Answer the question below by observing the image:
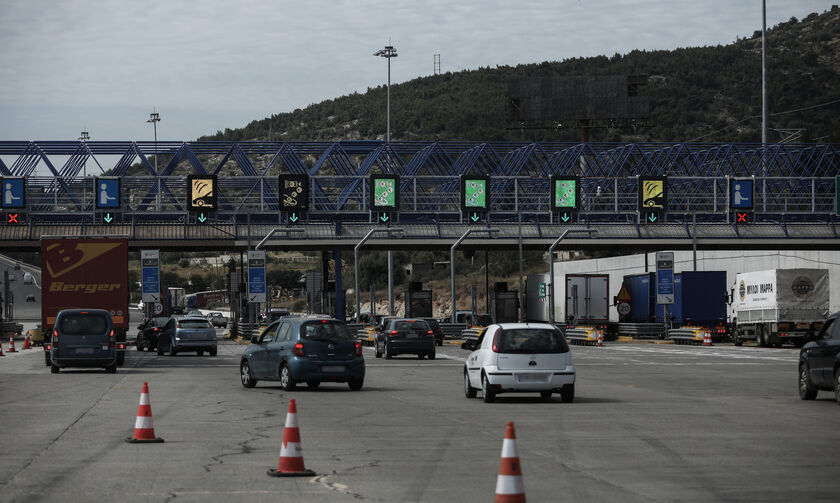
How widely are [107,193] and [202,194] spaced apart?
5.04 m

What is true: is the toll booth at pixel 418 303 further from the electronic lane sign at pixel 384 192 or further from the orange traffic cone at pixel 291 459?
the orange traffic cone at pixel 291 459

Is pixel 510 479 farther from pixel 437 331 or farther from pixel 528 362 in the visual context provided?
pixel 437 331

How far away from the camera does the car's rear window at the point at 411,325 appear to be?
4534cm

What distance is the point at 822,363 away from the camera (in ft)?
72.4

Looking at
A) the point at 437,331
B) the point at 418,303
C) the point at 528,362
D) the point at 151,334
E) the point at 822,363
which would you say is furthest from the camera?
the point at 418,303

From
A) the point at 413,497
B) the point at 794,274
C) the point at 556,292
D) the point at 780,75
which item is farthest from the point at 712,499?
the point at 780,75

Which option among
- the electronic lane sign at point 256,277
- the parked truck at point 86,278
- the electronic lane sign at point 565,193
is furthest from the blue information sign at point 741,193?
the parked truck at point 86,278

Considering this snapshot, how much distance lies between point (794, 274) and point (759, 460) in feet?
129

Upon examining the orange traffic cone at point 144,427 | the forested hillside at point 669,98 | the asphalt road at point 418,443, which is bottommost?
the asphalt road at point 418,443

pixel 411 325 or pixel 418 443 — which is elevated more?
pixel 411 325

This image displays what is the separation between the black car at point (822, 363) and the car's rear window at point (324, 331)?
29.9 feet

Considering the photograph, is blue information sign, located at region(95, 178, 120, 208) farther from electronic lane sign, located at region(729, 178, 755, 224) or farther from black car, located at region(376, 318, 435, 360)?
electronic lane sign, located at region(729, 178, 755, 224)

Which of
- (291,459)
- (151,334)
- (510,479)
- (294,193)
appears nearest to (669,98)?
(294,193)

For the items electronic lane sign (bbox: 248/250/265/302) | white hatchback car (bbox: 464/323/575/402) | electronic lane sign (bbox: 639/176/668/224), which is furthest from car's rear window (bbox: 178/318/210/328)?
white hatchback car (bbox: 464/323/575/402)
